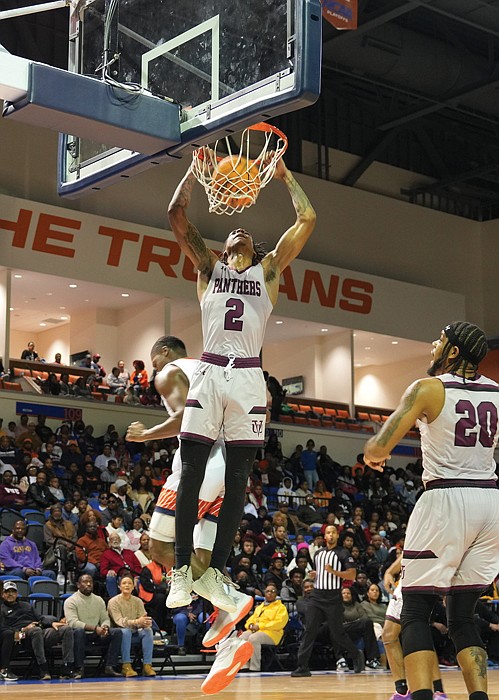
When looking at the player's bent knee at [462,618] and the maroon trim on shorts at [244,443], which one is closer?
the player's bent knee at [462,618]

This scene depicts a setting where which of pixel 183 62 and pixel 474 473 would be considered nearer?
pixel 474 473

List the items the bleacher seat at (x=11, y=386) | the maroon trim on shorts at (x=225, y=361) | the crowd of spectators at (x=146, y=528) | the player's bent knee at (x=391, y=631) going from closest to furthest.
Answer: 1. the maroon trim on shorts at (x=225, y=361)
2. the player's bent knee at (x=391, y=631)
3. the crowd of spectators at (x=146, y=528)
4. the bleacher seat at (x=11, y=386)

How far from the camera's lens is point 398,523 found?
25.6 m

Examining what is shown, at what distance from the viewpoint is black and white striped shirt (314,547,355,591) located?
16.0m

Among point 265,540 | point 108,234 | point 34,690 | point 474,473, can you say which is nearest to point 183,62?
point 474,473

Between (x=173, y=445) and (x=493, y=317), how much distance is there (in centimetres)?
1522

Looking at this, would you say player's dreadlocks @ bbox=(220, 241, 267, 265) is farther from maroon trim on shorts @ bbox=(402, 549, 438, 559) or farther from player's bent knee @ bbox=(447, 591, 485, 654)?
player's bent knee @ bbox=(447, 591, 485, 654)

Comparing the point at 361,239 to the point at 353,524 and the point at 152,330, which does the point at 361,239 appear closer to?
the point at 152,330

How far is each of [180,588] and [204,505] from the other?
2.32 ft

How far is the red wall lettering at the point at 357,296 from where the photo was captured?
32.7m

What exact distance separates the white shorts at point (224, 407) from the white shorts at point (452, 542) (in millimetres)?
1361

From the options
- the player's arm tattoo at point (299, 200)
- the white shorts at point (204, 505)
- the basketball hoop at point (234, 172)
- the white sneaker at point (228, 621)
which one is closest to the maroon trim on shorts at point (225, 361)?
the white shorts at point (204, 505)

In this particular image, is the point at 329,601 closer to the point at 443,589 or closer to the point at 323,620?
the point at 323,620

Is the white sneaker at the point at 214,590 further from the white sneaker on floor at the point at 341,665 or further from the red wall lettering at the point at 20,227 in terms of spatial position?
the red wall lettering at the point at 20,227
